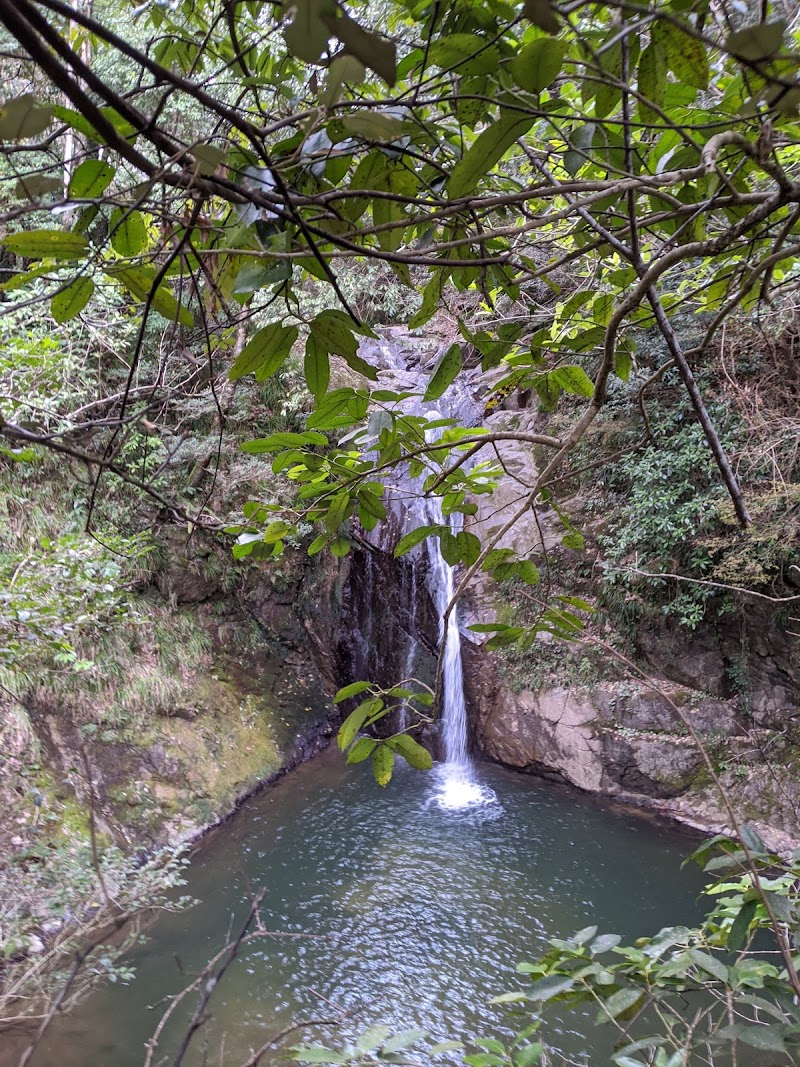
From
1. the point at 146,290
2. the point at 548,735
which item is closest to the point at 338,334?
the point at 146,290

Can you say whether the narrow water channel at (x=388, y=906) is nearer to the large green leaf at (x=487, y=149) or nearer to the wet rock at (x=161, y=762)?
the wet rock at (x=161, y=762)

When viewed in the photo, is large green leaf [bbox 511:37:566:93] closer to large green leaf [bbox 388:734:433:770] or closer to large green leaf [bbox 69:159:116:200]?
large green leaf [bbox 69:159:116:200]

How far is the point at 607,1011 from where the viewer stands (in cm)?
108

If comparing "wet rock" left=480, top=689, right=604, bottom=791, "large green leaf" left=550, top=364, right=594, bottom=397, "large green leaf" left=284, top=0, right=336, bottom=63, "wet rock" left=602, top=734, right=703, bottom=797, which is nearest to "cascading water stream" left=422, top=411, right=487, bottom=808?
"wet rock" left=480, top=689, right=604, bottom=791

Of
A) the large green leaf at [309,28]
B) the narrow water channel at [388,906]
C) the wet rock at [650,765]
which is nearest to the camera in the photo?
the large green leaf at [309,28]

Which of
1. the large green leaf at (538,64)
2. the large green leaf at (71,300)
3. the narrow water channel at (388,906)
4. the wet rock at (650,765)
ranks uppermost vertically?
the large green leaf at (538,64)

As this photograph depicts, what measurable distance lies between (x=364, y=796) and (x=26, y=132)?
224 inches

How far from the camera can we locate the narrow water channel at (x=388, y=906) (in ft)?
10.6

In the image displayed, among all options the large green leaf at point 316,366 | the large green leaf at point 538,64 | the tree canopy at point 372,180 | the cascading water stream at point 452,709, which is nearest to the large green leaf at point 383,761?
the tree canopy at point 372,180

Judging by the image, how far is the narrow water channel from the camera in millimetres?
3223

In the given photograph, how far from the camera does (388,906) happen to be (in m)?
4.18

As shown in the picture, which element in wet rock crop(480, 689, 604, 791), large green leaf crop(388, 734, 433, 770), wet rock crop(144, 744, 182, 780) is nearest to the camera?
large green leaf crop(388, 734, 433, 770)

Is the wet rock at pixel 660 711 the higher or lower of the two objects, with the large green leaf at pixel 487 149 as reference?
lower

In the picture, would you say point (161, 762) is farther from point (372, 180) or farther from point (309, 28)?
point (309, 28)
